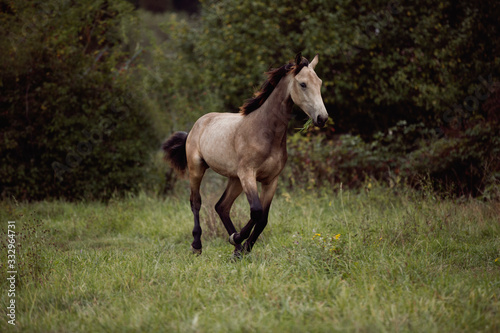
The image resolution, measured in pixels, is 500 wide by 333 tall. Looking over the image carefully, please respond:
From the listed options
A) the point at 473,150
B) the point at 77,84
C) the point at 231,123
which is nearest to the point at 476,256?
the point at 231,123

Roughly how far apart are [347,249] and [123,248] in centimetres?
330

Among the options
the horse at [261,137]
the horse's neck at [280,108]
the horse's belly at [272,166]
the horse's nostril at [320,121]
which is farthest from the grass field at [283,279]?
the horse's neck at [280,108]

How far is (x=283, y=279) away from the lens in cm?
394

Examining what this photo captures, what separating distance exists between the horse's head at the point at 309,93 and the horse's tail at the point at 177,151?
7.96 feet

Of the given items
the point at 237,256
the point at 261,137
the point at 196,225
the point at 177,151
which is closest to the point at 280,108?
the point at 261,137

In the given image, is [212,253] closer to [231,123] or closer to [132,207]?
[231,123]

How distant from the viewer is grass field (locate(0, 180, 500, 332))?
3.07 metres

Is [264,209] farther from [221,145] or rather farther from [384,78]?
[384,78]

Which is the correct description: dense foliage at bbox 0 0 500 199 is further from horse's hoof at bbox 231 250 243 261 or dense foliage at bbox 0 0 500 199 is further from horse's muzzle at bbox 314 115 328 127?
horse's muzzle at bbox 314 115 328 127

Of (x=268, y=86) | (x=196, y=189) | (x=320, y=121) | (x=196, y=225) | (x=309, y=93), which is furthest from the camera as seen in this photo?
(x=196, y=189)

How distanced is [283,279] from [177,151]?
3.19 m

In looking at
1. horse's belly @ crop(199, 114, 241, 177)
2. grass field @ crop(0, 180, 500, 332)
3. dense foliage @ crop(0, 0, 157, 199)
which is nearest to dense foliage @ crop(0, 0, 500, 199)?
dense foliage @ crop(0, 0, 157, 199)

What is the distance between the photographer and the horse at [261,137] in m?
4.51

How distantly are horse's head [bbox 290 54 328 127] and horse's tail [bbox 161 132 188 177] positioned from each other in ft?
7.96
